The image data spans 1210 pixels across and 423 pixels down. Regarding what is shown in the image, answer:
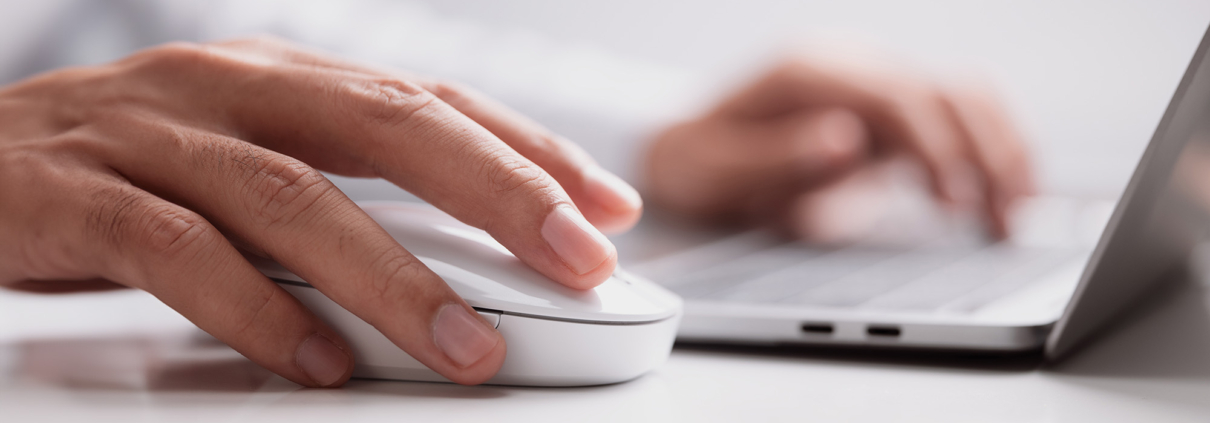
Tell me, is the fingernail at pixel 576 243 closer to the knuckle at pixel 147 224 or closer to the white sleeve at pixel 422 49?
the knuckle at pixel 147 224

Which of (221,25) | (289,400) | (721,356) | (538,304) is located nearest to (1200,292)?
(721,356)

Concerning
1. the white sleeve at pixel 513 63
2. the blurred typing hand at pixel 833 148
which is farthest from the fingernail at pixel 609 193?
the white sleeve at pixel 513 63

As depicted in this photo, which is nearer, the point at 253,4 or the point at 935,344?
the point at 935,344

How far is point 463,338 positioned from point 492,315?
0.02 metres

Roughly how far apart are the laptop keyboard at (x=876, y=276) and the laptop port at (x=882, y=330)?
7 centimetres

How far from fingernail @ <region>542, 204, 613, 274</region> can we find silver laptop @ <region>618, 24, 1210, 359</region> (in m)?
0.13

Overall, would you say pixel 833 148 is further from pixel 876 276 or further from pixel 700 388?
pixel 700 388

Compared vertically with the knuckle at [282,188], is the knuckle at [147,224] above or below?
below

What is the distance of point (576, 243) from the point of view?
0.36 m

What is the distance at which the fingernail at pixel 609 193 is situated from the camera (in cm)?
47

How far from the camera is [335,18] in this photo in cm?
155

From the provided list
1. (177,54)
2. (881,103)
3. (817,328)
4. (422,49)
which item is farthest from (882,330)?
(422,49)

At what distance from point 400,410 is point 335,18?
A: 143 cm

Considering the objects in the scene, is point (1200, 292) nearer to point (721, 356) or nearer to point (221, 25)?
point (721, 356)
